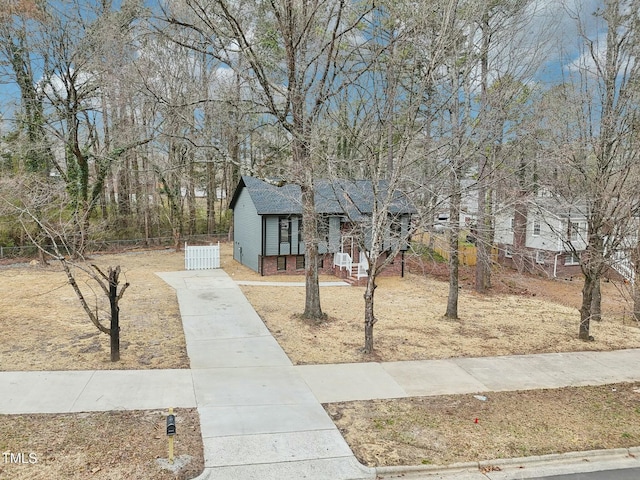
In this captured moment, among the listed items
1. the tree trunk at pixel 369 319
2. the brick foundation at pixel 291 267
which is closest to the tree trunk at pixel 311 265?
the tree trunk at pixel 369 319

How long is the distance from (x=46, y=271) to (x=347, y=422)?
53.2ft

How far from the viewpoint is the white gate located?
758 inches

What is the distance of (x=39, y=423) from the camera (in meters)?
5.73

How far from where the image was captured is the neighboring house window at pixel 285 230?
64.2 ft

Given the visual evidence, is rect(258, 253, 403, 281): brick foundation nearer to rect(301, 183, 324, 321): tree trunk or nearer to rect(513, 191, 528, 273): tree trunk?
rect(513, 191, 528, 273): tree trunk

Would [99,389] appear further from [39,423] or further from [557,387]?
[557,387]

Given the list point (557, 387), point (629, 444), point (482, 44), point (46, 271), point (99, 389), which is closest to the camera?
point (629, 444)

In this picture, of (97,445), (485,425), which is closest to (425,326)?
(485,425)

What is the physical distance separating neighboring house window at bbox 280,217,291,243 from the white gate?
3.04 m

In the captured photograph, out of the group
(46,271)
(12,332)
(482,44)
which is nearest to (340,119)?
(482,44)

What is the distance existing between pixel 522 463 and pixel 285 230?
49.7 ft

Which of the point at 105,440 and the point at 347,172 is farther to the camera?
the point at 347,172

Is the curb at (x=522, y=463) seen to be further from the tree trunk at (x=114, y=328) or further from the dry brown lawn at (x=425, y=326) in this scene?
the tree trunk at (x=114, y=328)

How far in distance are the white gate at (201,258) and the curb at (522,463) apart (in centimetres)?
1555
